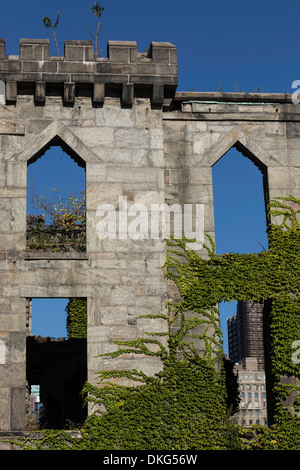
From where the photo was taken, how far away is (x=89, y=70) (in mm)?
17500

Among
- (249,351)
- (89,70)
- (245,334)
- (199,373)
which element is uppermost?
(245,334)

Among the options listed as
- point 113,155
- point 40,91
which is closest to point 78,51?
point 40,91

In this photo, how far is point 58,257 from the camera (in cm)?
1667

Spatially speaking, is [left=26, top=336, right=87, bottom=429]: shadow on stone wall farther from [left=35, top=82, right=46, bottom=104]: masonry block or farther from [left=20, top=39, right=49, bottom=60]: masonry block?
[left=20, top=39, right=49, bottom=60]: masonry block

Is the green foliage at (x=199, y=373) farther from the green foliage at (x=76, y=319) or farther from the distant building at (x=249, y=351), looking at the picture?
the distant building at (x=249, y=351)

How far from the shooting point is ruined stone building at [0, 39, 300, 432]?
16.4 metres

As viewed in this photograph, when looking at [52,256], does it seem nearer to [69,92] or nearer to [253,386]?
[69,92]

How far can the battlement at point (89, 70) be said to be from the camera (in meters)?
17.3

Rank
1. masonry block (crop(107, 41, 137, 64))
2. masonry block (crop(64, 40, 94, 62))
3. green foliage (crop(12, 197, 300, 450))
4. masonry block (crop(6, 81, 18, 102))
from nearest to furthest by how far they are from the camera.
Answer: green foliage (crop(12, 197, 300, 450)) → masonry block (crop(6, 81, 18, 102)) → masonry block (crop(64, 40, 94, 62)) → masonry block (crop(107, 41, 137, 64))

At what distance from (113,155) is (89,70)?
81.3 inches

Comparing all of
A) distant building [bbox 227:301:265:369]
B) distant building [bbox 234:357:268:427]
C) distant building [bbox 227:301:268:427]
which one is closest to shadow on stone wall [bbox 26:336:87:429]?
distant building [bbox 227:301:268:427]

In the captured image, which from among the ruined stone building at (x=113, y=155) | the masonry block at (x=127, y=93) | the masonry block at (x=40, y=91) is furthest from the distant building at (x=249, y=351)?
the masonry block at (x=40, y=91)

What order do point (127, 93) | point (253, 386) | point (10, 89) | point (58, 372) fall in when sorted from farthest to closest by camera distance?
1. point (253, 386)
2. point (58, 372)
3. point (127, 93)
4. point (10, 89)

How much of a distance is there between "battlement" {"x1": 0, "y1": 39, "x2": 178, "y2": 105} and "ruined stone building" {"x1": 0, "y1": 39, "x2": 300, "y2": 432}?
0.02m
